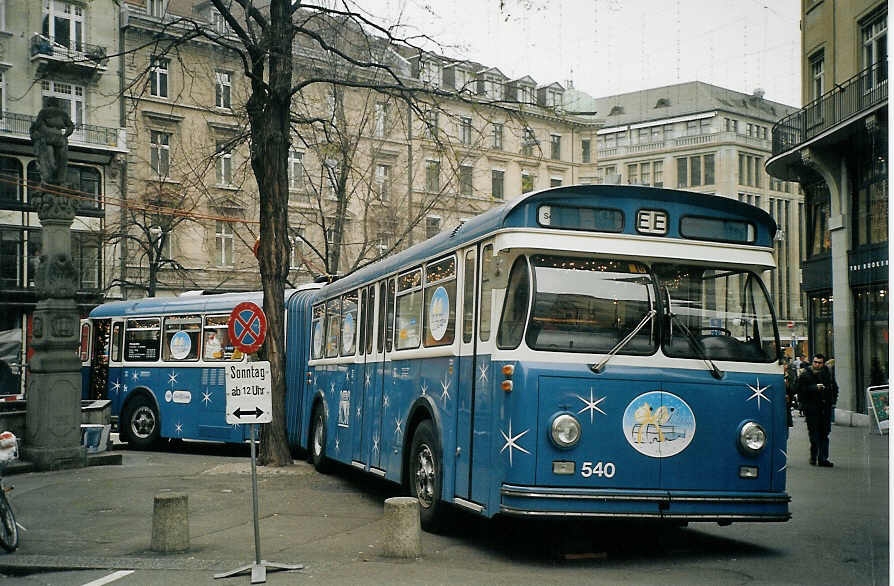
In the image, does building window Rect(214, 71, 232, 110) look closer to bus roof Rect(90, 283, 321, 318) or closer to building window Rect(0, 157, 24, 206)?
bus roof Rect(90, 283, 321, 318)

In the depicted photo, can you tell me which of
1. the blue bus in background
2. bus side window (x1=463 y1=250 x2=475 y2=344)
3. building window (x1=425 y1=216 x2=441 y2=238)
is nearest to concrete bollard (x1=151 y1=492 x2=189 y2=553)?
the blue bus in background

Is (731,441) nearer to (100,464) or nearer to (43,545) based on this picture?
(43,545)

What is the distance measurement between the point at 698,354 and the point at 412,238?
26.3 metres

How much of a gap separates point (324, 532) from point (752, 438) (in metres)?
4.54

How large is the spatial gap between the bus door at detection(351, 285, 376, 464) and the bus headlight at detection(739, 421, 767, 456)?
5542 mm

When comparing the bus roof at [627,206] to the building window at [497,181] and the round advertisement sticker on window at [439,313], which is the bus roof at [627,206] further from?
the building window at [497,181]

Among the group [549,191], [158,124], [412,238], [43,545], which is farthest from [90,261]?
[549,191]

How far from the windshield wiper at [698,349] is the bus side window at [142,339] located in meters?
15.0

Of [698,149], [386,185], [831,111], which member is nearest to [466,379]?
[831,111]

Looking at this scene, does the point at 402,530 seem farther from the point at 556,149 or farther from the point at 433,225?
the point at 556,149

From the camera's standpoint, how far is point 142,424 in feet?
72.8

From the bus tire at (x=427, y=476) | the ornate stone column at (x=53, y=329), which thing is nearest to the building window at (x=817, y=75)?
the ornate stone column at (x=53, y=329)

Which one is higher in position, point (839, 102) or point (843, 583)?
point (839, 102)

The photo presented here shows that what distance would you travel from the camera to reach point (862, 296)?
24500 mm
